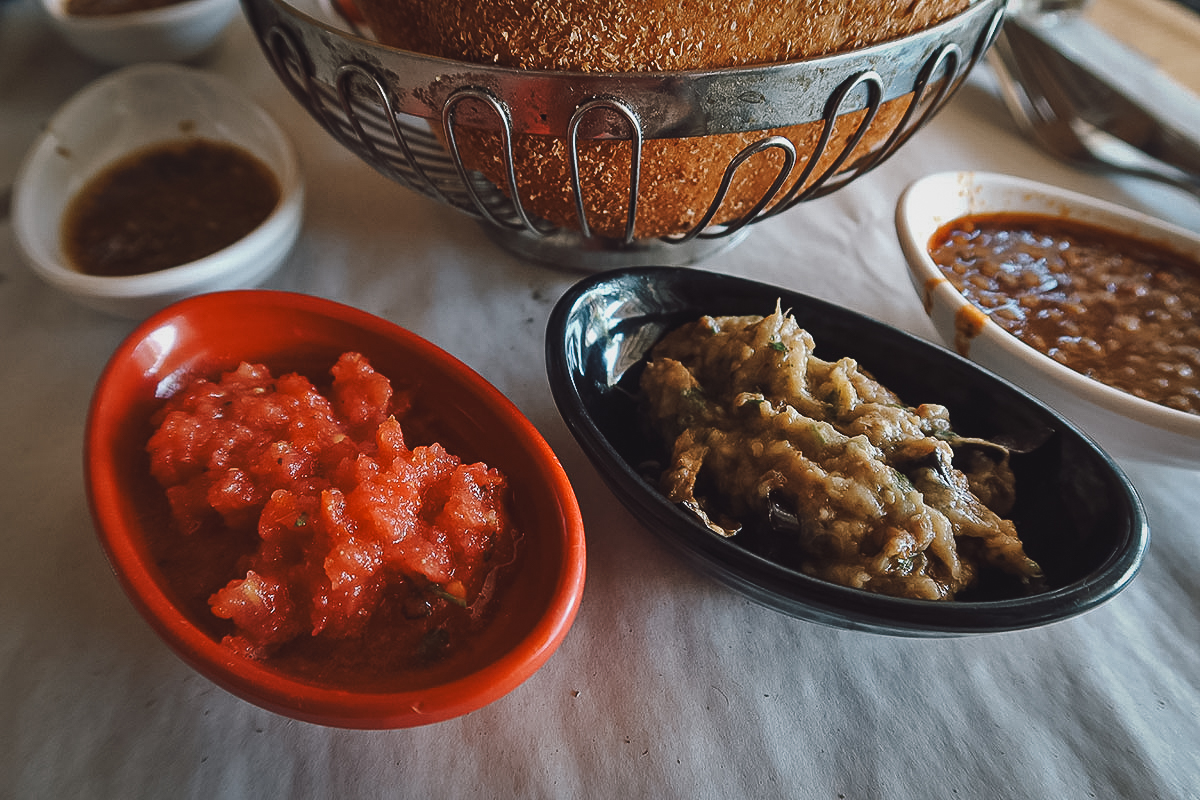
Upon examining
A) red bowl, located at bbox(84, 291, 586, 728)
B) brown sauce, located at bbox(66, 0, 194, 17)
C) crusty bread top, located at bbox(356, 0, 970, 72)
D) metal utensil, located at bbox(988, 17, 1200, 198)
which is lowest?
brown sauce, located at bbox(66, 0, 194, 17)

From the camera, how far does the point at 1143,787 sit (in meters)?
0.53

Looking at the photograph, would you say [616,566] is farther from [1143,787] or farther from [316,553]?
[1143,787]

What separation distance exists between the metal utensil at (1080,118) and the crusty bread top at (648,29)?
2.19 feet

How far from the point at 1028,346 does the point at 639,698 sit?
51 centimetres

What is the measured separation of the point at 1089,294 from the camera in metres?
0.82

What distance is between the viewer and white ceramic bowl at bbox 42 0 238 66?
41.4 inches

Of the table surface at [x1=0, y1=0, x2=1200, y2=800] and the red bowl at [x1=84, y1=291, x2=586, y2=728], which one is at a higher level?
the red bowl at [x1=84, y1=291, x2=586, y2=728]

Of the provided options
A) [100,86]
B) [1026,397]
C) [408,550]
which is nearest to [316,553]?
[408,550]

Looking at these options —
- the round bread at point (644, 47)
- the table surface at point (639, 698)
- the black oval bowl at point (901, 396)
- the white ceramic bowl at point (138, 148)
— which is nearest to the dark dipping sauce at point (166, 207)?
the white ceramic bowl at point (138, 148)

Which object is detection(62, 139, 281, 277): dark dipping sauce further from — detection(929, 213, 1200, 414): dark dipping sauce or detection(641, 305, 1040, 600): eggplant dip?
detection(929, 213, 1200, 414): dark dipping sauce

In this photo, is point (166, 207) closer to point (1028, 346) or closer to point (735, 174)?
point (735, 174)

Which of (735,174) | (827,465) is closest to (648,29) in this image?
(735,174)

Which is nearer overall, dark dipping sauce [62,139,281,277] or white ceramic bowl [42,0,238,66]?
dark dipping sauce [62,139,281,277]

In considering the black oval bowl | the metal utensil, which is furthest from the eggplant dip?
the metal utensil
